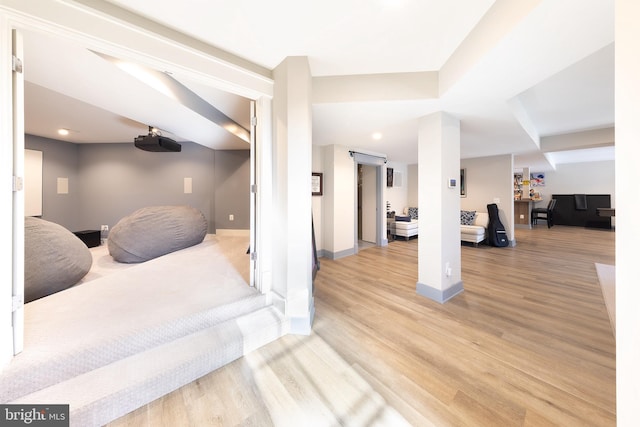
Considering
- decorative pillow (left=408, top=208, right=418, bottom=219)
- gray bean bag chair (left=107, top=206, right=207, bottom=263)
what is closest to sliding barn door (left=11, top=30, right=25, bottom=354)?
gray bean bag chair (left=107, top=206, right=207, bottom=263)

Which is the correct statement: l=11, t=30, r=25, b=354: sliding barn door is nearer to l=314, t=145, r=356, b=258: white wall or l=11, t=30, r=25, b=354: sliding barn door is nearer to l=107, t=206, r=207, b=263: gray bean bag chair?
l=107, t=206, r=207, b=263: gray bean bag chair

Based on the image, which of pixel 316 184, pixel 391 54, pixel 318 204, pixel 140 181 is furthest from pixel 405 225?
pixel 140 181

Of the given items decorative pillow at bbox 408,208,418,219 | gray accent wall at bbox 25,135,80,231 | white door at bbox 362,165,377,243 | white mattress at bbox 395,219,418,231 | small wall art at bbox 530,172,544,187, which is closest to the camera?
gray accent wall at bbox 25,135,80,231

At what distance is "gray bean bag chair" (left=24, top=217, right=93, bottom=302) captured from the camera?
6.12 ft

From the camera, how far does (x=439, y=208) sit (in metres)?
2.44

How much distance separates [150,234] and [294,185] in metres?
2.75

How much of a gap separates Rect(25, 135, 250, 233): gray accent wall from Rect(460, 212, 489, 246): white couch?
16.9 feet

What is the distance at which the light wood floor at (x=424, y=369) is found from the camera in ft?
3.86

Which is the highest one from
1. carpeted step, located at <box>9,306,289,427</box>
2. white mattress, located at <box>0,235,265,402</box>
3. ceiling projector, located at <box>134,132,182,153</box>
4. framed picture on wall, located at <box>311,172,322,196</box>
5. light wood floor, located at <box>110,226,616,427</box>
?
ceiling projector, located at <box>134,132,182,153</box>

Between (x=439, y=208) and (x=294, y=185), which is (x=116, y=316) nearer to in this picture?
(x=294, y=185)

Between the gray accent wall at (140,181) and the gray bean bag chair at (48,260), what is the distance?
298 cm

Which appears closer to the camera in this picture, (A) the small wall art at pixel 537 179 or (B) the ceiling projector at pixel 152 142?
(B) the ceiling projector at pixel 152 142

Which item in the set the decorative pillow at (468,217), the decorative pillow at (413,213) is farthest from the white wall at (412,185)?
the decorative pillow at (468,217)
